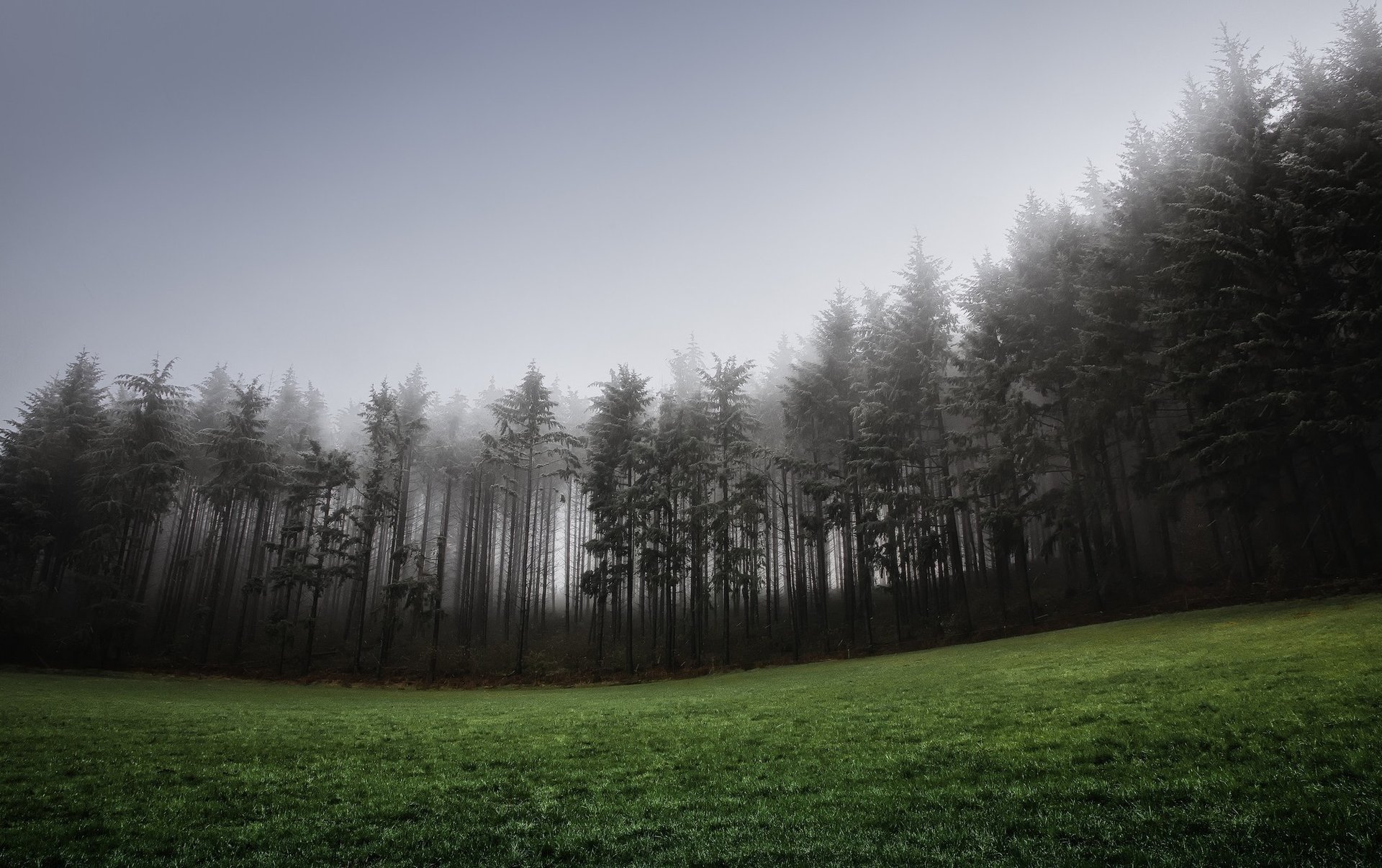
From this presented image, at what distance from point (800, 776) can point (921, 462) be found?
27.8 meters

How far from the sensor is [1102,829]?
6.24 metres

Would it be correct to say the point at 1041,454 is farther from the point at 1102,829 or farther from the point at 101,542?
the point at 101,542

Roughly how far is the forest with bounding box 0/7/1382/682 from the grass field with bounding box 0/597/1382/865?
1115cm

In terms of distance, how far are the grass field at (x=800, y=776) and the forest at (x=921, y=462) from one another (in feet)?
36.6

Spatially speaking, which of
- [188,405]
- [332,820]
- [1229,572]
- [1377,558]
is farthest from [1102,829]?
[188,405]

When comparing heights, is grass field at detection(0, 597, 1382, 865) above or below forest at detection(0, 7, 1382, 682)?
below

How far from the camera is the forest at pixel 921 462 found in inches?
923

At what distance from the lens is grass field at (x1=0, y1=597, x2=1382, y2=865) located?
636cm

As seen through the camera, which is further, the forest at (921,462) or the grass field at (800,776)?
the forest at (921,462)

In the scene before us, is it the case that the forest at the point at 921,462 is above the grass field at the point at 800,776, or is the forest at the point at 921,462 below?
above

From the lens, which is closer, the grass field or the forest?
the grass field

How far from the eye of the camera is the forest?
23.4 metres

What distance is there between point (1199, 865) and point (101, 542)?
168 feet

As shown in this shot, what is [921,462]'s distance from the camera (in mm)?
34312
